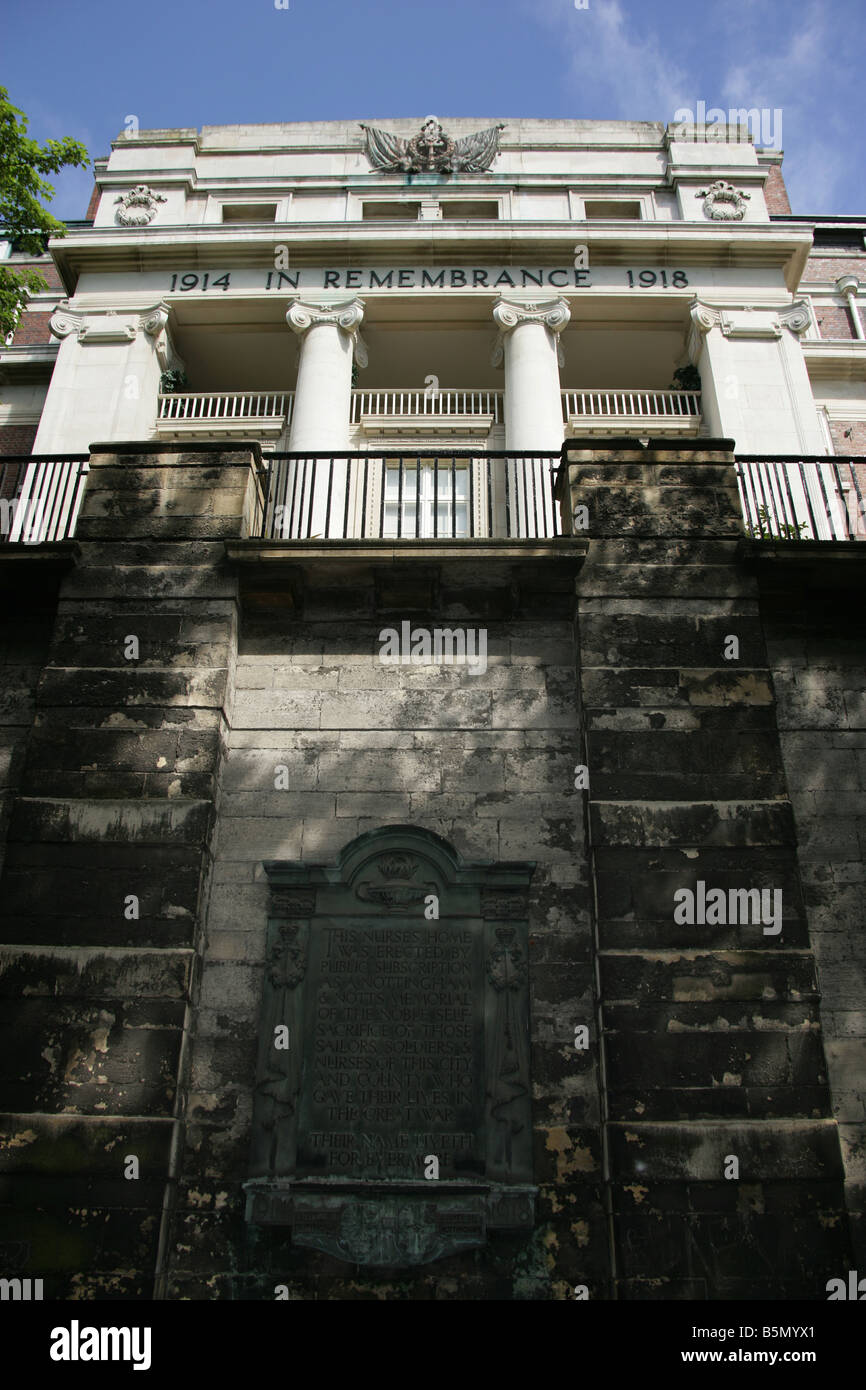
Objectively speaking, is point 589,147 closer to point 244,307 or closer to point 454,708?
point 244,307

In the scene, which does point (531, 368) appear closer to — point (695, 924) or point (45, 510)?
point (45, 510)

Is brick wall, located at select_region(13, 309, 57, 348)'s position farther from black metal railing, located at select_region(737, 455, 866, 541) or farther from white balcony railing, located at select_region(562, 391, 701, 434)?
black metal railing, located at select_region(737, 455, 866, 541)

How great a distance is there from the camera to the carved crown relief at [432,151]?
68.3 feet

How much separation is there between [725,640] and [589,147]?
18.0m

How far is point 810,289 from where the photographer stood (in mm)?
23188

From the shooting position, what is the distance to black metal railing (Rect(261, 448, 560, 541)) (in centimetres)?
931

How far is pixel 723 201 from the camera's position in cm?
1983

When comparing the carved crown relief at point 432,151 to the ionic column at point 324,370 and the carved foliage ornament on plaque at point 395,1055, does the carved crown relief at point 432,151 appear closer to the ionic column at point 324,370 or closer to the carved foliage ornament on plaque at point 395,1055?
the ionic column at point 324,370

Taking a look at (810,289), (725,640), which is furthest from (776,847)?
(810,289)

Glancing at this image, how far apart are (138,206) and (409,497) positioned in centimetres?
1046

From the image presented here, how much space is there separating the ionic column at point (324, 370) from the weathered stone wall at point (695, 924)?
8.58 meters

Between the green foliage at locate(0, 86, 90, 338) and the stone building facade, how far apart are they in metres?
4.25

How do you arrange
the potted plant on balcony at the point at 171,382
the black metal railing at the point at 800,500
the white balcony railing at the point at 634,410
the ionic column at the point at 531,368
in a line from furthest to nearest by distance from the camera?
1. the potted plant on balcony at the point at 171,382
2. the white balcony railing at the point at 634,410
3. the ionic column at the point at 531,368
4. the black metal railing at the point at 800,500

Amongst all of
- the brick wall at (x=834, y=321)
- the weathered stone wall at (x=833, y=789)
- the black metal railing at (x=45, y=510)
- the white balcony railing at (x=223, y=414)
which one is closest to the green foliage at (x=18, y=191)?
the black metal railing at (x=45, y=510)
